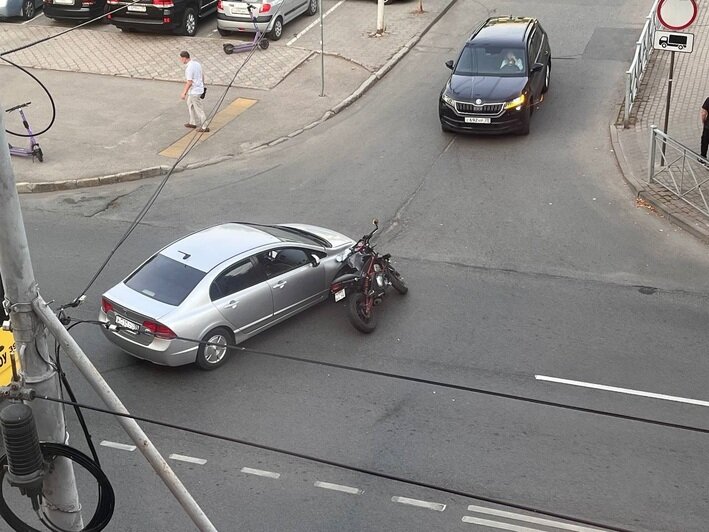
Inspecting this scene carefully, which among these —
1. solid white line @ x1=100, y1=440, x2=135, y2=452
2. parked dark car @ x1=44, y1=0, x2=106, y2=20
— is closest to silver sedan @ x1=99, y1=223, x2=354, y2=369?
solid white line @ x1=100, y1=440, x2=135, y2=452

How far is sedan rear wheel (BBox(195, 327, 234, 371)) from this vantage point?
452 inches

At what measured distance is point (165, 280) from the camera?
11.8 m

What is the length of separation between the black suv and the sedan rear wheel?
816 cm

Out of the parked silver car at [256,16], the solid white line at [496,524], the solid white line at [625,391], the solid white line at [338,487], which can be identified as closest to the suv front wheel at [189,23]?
the parked silver car at [256,16]

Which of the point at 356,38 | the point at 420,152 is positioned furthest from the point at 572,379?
the point at 356,38

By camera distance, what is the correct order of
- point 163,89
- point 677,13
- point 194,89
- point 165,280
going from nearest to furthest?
1. point 165,280
2. point 677,13
3. point 194,89
4. point 163,89

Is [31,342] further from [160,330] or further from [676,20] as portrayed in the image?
[676,20]

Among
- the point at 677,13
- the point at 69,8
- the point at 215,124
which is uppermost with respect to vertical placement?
the point at 677,13

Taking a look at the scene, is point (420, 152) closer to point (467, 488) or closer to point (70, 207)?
point (70, 207)

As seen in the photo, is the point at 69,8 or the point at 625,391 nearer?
the point at 625,391

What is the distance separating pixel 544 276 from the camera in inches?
541

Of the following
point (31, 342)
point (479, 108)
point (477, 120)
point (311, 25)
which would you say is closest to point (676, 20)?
point (479, 108)

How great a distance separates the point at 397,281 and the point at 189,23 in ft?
44.7

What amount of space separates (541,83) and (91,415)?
12032 millimetres
